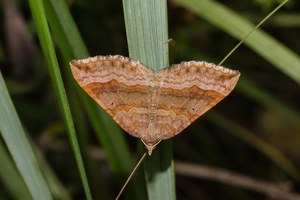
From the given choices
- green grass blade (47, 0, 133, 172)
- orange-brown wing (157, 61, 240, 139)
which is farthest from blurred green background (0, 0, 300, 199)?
orange-brown wing (157, 61, 240, 139)

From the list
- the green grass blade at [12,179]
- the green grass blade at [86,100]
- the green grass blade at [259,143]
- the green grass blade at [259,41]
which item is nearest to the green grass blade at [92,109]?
the green grass blade at [86,100]

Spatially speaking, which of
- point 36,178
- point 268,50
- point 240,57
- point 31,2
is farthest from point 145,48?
point 240,57

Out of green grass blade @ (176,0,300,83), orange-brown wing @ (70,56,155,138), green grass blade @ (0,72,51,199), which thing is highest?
green grass blade @ (176,0,300,83)

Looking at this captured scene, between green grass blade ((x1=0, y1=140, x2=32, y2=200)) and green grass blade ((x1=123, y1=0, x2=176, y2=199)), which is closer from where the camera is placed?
green grass blade ((x1=123, y1=0, x2=176, y2=199))

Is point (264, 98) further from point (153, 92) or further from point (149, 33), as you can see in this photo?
point (149, 33)

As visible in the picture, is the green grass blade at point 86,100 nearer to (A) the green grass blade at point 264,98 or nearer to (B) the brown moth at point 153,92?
(B) the brown moth at point 153,92

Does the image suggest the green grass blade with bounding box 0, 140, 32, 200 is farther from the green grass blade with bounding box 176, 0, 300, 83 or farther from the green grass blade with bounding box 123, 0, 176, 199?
the green grass blade with bounding box 176, 0, 300, 83

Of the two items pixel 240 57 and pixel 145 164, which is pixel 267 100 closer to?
pixel 240 57
